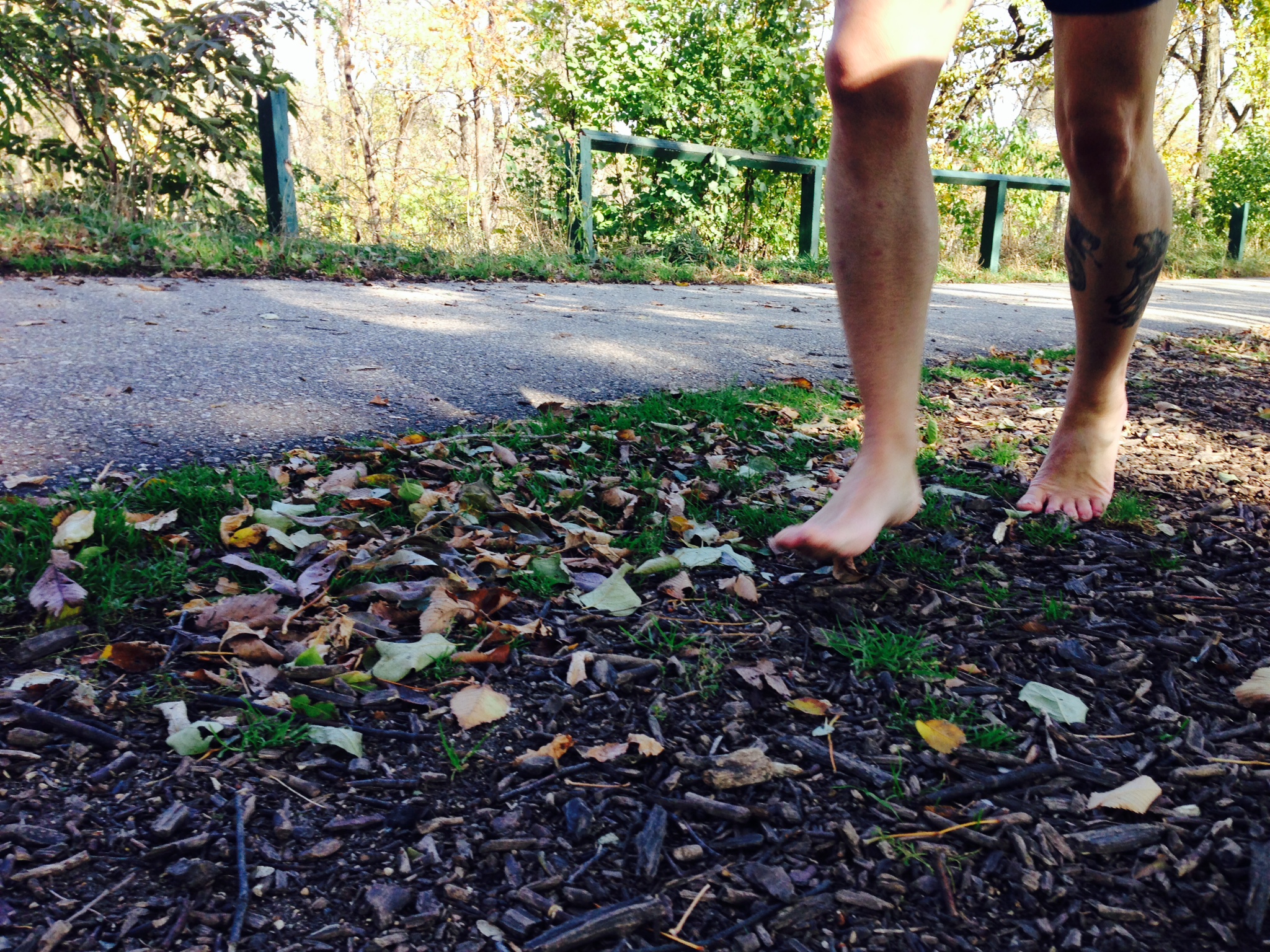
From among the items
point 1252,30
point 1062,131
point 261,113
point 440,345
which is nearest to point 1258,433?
point 1062,131

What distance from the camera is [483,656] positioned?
1.38m

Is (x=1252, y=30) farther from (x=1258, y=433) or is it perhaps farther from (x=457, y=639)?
(x=457, y=639)

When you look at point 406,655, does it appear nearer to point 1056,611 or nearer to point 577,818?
point 577,818

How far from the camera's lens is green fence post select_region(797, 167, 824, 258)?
9828mm

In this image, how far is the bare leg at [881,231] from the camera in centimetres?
154

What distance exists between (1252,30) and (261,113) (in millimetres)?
19926

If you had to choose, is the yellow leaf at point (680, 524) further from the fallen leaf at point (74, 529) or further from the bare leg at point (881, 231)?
the fallen leaf at point (74, 529)

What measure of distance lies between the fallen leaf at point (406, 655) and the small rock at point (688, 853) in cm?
52

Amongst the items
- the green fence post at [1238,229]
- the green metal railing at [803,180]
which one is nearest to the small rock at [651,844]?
the green metal railing at [803,180]

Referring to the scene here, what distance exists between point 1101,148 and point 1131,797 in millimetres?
1423

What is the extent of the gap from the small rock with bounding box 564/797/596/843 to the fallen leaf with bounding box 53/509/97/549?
1112 mm

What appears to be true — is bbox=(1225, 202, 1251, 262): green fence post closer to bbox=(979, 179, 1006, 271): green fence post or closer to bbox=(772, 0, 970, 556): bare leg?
bbox=(979, 179, 1006, 271): green fence post

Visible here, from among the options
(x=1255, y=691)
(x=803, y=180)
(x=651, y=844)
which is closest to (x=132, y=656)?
(x=651, y=844)

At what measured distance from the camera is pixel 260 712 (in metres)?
1.22
